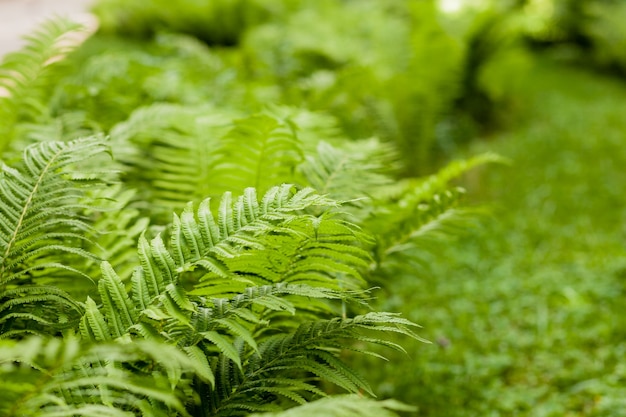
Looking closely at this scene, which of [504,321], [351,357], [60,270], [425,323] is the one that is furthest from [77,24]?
[504,321]

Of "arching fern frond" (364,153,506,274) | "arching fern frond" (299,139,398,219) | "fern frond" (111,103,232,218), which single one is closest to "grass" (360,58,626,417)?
"arching fern frond" (364,153,506,274)

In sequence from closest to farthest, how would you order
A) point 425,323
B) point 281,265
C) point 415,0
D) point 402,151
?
Answer: point 281,265 < point 425,323 < point 402,151 < point 415,0

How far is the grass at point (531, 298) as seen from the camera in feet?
8.03

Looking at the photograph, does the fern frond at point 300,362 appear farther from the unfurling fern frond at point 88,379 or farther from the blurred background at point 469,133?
the blurred background at point 469,133

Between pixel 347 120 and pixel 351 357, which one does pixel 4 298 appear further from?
pixel 347 120

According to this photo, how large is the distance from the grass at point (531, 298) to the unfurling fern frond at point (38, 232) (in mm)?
1368

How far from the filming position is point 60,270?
182cm

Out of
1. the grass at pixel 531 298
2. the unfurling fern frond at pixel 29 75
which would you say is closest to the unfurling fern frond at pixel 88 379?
the grass at pixel 531 298

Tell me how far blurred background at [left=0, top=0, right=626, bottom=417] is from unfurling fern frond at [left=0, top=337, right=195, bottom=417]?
3.69ft

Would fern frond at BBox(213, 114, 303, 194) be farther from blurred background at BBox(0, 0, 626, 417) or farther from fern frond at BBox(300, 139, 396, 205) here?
blurred background at BBox(0, 0, 626, 417)

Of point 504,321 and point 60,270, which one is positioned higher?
point 504,321

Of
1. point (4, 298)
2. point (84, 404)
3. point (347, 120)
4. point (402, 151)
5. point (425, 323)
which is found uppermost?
point (402, 151)

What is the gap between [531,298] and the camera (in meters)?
3.17

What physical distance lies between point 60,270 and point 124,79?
1.52 metres
